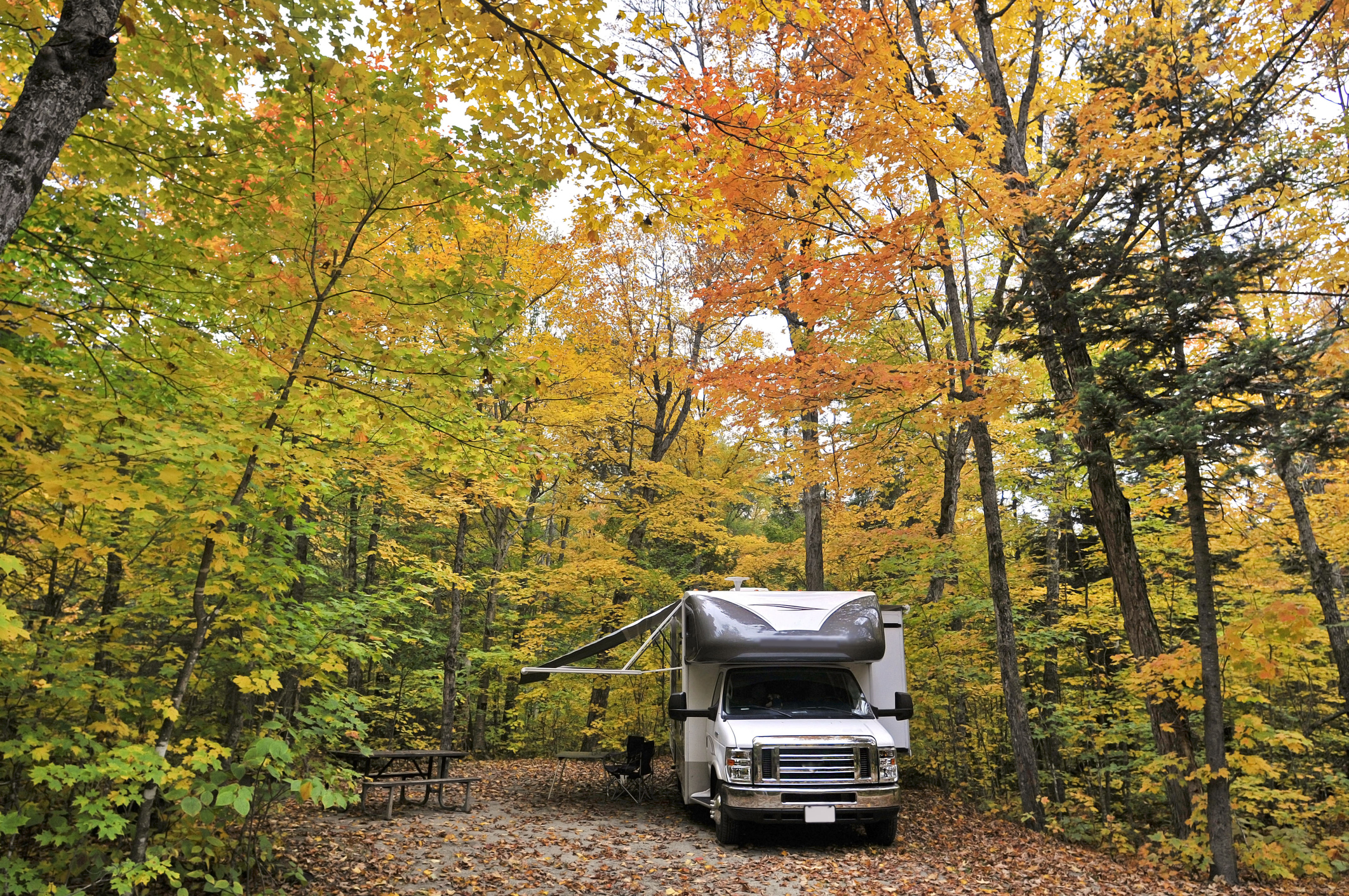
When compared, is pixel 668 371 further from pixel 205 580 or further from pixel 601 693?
pixel 205 580

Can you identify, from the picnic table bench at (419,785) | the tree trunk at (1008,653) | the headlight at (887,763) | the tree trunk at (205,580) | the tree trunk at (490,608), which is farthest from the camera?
the tree trunk at (490,608)

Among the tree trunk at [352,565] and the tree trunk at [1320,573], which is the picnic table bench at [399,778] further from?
the tree trunk at [1320,573]

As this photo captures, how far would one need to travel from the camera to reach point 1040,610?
15836 millimetres

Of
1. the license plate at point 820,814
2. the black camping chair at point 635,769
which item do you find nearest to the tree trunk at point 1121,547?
the license plate at point 820,814

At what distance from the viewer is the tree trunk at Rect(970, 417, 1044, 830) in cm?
944

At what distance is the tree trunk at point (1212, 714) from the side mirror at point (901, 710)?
9.64 ft

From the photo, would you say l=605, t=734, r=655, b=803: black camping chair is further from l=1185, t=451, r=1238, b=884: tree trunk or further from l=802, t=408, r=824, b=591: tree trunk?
l=1185, t=451, r=1238, b=884: tree trunk

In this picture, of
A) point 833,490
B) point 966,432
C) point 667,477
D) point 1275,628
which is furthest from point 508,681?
point 1275,628

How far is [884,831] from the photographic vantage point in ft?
26.3

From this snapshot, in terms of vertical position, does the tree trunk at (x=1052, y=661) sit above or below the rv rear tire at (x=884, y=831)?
above

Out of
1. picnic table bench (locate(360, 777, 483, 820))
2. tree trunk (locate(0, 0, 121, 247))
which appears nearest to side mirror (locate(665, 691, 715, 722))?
picnic table bench (locate(360, 777, 483, 820))

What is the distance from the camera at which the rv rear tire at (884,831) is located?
7957 mm

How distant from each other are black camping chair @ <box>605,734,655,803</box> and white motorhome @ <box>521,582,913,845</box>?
712 mm

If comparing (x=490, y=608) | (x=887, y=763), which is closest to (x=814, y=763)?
(x=887, y=763)
